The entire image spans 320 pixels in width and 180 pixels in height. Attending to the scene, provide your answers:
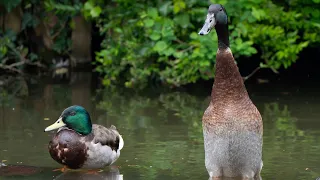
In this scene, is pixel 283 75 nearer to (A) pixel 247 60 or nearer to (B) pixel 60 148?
Answer: (A) pixel 247 60

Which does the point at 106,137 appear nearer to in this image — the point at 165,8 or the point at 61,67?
the point at 165,8

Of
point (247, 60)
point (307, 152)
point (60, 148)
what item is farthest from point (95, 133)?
point (247, 60)

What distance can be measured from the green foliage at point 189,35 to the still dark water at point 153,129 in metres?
0.47

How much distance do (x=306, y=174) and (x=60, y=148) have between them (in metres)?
2.31

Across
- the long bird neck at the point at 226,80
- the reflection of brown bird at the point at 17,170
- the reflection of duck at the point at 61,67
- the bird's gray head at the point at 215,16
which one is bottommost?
the reflection of duck at the point at 61,67

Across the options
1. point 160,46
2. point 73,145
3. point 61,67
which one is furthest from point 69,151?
point 61,67

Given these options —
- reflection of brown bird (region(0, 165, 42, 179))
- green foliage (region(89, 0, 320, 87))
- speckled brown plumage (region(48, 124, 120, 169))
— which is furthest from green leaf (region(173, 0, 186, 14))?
reflection of brown bird (region(0, 165, 42, 179))

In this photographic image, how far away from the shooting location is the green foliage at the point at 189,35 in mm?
12508

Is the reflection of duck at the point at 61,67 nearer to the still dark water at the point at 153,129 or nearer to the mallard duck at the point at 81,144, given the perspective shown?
the still dark water at the point at 153,129

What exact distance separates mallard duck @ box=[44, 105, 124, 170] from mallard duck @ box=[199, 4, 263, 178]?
4.35 ft

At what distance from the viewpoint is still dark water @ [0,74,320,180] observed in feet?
26.7

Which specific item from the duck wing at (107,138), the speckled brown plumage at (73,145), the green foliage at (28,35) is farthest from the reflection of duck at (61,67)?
the speckled brown plumage at (73,145)

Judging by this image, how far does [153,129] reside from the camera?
33.4 ft

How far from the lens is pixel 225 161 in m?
7.16
